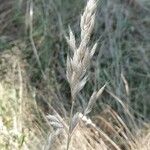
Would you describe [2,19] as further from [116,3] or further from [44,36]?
[116,3]

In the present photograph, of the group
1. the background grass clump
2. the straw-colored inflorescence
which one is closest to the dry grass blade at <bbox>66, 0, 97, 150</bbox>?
the straw-colored inflorescence

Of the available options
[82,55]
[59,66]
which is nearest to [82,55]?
[82,55]

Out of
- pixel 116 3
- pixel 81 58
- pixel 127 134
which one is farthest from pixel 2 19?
pixel 81 58

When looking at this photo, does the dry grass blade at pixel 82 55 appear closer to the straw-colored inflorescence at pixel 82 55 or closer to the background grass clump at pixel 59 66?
the straw-colored inflorescence at pixel 82 55

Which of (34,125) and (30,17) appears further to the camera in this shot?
(30,17)

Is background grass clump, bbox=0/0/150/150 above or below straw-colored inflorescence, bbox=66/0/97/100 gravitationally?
below

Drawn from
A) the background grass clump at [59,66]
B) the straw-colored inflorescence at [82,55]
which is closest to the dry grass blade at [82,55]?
the straw-colored inflorescence at [82,55]

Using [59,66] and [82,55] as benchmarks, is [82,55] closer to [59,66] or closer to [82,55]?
[82,55]

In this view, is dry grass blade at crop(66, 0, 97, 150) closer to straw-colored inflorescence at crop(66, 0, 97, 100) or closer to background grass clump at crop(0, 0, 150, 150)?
straw-colored inflorescence at crop(66, 0, 97, 100)
